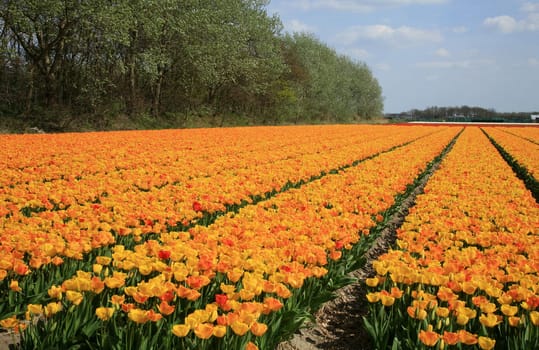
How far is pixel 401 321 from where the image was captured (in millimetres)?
3596

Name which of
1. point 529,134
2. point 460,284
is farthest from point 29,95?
point 529,134

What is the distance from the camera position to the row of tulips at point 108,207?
13.9 ft

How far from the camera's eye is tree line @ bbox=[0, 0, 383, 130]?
81.6 ft

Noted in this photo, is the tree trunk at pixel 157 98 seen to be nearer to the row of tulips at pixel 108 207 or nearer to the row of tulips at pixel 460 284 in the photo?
the row of tulips at pixel 108 207

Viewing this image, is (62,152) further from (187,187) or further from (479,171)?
(479,171)

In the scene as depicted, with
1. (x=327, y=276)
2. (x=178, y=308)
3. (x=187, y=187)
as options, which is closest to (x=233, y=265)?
(x=178, y=308)

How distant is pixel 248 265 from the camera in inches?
161

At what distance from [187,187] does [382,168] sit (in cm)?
639

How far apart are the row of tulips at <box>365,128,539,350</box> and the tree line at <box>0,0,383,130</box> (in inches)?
895

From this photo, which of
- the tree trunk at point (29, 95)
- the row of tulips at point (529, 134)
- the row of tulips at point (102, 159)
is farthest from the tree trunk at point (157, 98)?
the row of tulips at point (529, 134)

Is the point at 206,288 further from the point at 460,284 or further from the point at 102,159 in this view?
the point at 102,159

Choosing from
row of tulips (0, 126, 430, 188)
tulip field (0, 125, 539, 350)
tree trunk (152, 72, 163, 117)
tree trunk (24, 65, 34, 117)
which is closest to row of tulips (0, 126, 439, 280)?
tulip field (0, 125, 539, 350)

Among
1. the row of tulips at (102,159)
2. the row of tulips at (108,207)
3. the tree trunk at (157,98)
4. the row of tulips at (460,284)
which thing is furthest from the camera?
the tree trunk at (157,98)

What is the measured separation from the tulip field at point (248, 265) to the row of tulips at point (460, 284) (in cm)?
2
